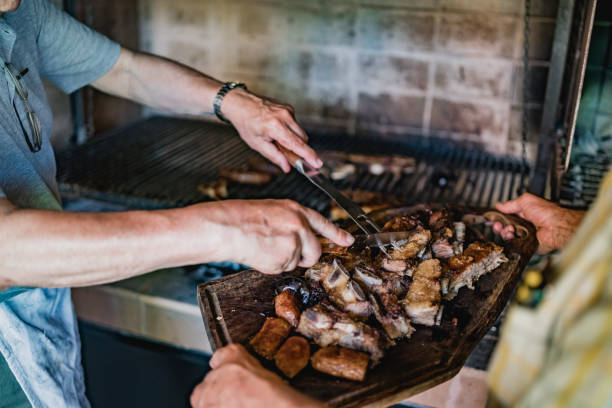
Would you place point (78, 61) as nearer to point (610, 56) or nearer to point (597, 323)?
point (597, 323)

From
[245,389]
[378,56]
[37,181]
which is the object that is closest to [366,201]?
[378,56]

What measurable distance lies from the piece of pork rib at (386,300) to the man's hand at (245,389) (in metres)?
0.44

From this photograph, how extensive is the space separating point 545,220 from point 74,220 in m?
1.86

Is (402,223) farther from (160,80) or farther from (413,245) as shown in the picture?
(160,80)

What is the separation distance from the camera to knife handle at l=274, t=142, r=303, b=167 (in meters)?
2.31

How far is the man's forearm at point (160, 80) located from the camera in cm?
261

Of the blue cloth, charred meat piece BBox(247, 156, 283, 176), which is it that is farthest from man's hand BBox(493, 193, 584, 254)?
the blue cloth

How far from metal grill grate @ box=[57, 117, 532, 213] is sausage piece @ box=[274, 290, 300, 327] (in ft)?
4.17

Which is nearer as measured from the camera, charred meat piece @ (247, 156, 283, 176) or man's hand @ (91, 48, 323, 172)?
man's hand @ (91, 48, 323, 172)

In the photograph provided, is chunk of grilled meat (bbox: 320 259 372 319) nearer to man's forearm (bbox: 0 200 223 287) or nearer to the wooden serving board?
the wooden serving board

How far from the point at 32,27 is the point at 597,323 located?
2.20 m

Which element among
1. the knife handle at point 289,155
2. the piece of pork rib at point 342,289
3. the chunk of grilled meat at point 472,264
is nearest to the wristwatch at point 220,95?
the knife handle at point 289,155

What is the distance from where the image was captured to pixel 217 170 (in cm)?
375

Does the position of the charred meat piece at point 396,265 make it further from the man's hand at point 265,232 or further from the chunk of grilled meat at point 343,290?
the man's hand at point 265,232
